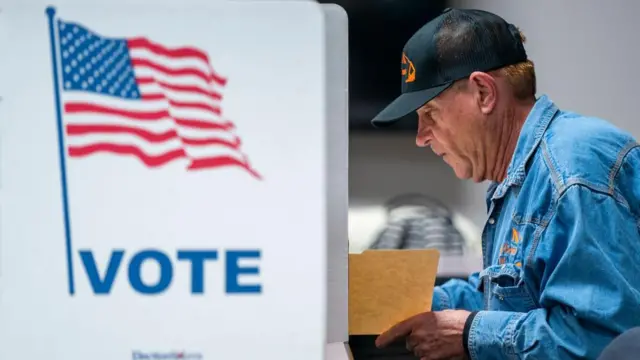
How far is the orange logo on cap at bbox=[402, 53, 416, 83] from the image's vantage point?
1.44 m

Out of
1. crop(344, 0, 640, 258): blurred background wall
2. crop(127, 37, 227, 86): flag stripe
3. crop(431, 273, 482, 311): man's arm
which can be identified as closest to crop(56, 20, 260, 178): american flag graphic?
crop(127, 37, 227, 86): flag stripe

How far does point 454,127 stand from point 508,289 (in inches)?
14.4

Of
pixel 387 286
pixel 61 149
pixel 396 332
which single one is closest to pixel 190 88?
pixel 61 149

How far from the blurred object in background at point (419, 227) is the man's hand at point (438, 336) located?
1.75m

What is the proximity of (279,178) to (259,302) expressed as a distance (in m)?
0.15

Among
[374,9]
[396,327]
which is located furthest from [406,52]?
[374,9]

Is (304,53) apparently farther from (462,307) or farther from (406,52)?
(462,307)

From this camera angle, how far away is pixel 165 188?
831mm

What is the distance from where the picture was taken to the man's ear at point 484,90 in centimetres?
141

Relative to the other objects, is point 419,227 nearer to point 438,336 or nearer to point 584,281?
point 438,336

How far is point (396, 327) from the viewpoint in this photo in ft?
4.13

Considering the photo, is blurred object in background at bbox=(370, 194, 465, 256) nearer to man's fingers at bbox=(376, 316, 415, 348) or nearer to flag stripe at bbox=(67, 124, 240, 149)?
man's fingers at bbox=(376, 316, 415, 348)

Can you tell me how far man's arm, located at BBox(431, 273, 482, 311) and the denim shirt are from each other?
167mm

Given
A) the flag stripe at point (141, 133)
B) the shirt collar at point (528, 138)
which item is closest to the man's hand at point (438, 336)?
the shirt collar at point (528, 138)
